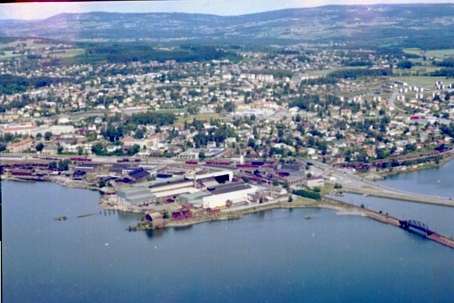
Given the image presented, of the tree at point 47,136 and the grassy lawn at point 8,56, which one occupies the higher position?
the grassy lawn at point 8,56

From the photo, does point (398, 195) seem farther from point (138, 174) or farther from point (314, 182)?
point (138, 174)

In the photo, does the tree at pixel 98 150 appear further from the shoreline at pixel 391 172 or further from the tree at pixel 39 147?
the shoreline at pixel 391 172

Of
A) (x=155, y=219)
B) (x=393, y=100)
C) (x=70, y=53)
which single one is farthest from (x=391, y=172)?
(x=70, y=53)

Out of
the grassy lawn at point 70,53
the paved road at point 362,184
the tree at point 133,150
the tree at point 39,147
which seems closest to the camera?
the paved road at point 362,184

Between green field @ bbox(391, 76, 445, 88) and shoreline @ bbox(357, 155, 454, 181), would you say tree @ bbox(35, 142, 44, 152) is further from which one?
green field @ bbox(391, 76, 445, 88)

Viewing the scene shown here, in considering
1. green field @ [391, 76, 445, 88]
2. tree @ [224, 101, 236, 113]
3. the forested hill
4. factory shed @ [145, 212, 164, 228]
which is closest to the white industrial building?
factory shed @ [145, 212, 164, 228]

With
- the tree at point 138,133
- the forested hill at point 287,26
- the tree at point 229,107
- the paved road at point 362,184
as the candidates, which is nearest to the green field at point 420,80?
the forested hill at point 287,26

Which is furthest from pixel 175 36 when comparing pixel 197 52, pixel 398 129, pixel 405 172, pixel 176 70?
pixel 405 172
